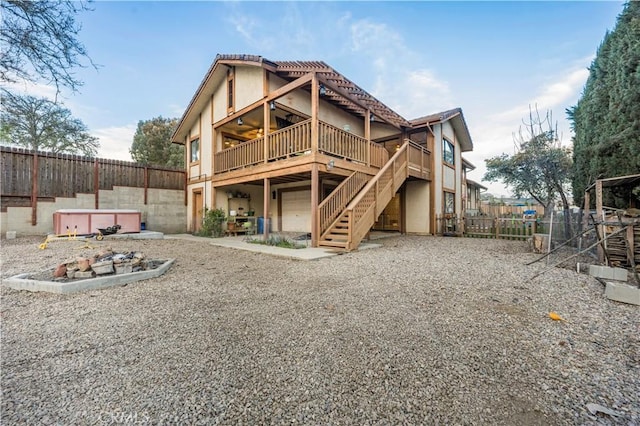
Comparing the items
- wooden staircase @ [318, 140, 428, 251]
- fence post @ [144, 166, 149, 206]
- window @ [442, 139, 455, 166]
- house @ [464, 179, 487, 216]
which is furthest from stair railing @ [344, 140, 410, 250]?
house @ [464, 179, 487, 216]

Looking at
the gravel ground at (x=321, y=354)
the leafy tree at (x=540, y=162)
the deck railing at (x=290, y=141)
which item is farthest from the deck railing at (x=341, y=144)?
the leafy tree at (x=540, y=162)

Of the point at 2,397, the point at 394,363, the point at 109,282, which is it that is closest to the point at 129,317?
the point at 2,397

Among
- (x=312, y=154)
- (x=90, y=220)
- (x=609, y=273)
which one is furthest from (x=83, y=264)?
(x=609, y=273)

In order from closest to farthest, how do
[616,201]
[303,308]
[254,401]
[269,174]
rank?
[254,401], [303,308], [616,201], [269,174]

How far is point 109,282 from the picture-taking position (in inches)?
171

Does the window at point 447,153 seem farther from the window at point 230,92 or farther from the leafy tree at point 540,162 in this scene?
the window at point 230,92

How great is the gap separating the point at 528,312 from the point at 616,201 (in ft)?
29.1

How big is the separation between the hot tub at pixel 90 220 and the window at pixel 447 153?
603 inches

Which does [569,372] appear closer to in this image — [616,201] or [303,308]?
[303,308]

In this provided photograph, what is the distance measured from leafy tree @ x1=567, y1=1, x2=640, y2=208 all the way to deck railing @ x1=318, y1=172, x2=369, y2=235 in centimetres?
671

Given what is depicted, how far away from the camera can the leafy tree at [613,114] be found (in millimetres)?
6590

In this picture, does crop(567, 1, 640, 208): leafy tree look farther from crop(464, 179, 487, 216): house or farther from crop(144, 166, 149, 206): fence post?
crop(144, 166, 149, 206): fence post

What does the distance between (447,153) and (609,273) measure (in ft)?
34.4

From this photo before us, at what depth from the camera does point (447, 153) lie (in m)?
13.9
